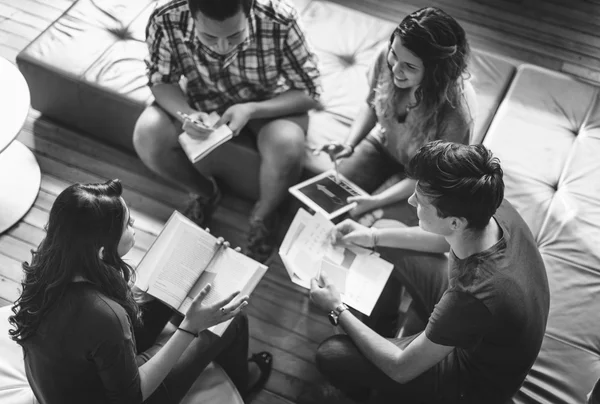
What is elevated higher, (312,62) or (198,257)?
(312,62)

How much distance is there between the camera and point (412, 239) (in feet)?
6.33

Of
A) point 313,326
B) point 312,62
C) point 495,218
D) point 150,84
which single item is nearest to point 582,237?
point 495,218

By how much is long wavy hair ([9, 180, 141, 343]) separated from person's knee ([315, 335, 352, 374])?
695 mm

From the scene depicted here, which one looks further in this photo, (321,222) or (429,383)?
(321,222)

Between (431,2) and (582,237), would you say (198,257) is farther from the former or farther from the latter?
(431,2)

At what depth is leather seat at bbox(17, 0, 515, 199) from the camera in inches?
93.4

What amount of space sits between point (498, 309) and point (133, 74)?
1.69 m

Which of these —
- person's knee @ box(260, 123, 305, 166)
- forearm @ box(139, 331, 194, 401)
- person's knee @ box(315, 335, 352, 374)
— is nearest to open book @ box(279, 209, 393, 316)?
person's knee @ box(315, 335, 352, 374)

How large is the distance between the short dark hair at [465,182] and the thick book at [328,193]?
63 cm

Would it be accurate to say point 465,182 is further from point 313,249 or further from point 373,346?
point 313,249

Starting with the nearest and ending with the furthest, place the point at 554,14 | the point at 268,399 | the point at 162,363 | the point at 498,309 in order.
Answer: the point at 498,309 < the point at 162,363 < the point at 268,399 < the point at 554,14

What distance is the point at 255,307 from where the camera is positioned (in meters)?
2.25

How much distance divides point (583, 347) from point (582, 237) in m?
0.40

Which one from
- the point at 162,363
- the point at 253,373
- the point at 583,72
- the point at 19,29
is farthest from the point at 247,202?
the point at 583,72
